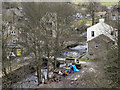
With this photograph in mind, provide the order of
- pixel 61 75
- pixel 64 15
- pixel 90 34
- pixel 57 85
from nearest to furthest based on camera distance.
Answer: pixel 57 85 → pixel 61 75 → pixel 64 15 → pixel 90 34

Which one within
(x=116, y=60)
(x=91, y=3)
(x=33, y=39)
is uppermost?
(x=91, y=3)

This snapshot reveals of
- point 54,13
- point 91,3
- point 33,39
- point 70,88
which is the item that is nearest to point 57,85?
point 70,88

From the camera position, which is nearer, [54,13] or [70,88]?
[70,88]

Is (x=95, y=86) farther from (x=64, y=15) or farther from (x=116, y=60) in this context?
(x=64, y=15)

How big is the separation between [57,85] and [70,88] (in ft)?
3.95

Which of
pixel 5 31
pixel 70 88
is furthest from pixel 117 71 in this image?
pixel 5 31

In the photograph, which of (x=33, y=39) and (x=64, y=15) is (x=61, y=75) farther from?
(x=64, y=15)

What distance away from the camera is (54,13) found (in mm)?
16844

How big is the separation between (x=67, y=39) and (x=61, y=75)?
4.12 metres

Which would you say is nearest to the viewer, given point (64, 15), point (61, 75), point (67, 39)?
point (61, 75)

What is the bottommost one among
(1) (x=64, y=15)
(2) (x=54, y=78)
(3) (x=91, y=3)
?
(2) (x=54, y=78)

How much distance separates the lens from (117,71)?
320 inches

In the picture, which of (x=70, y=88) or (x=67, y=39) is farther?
(x=67, y=39)

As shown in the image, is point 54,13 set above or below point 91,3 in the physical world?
below
